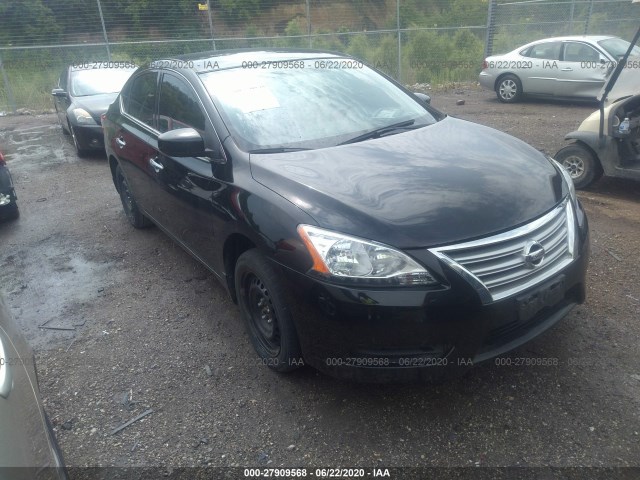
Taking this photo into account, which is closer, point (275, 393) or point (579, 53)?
point (275, 393)

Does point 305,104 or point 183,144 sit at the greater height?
point 305,104

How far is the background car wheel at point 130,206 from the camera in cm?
510

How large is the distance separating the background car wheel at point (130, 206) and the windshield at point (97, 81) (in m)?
4.44

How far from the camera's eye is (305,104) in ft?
11.1

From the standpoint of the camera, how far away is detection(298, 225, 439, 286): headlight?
2.20 meters

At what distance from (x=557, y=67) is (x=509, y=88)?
118cm

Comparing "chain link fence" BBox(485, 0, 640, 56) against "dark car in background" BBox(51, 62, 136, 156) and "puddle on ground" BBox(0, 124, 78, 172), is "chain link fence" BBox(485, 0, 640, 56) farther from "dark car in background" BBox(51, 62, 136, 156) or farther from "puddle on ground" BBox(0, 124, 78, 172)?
"puddle on ground" BBox(0, 124, 78, 172)

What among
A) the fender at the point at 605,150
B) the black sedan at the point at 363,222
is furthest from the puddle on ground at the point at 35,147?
the fender at the point at 605,150

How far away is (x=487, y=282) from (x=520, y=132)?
6932 mm

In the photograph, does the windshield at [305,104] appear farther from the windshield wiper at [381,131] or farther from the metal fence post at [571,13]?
the metal fence post at [571,13]

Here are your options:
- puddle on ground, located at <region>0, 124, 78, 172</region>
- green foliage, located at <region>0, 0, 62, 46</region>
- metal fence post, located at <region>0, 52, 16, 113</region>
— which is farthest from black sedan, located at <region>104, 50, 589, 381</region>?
green foliage, located at <region>0, 0, 62, 46</region>

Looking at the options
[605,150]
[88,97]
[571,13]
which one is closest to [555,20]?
[571,13]

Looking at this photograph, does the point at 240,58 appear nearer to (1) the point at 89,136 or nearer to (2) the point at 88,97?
(1) the point at 89,136

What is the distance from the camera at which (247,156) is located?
2898 mm
